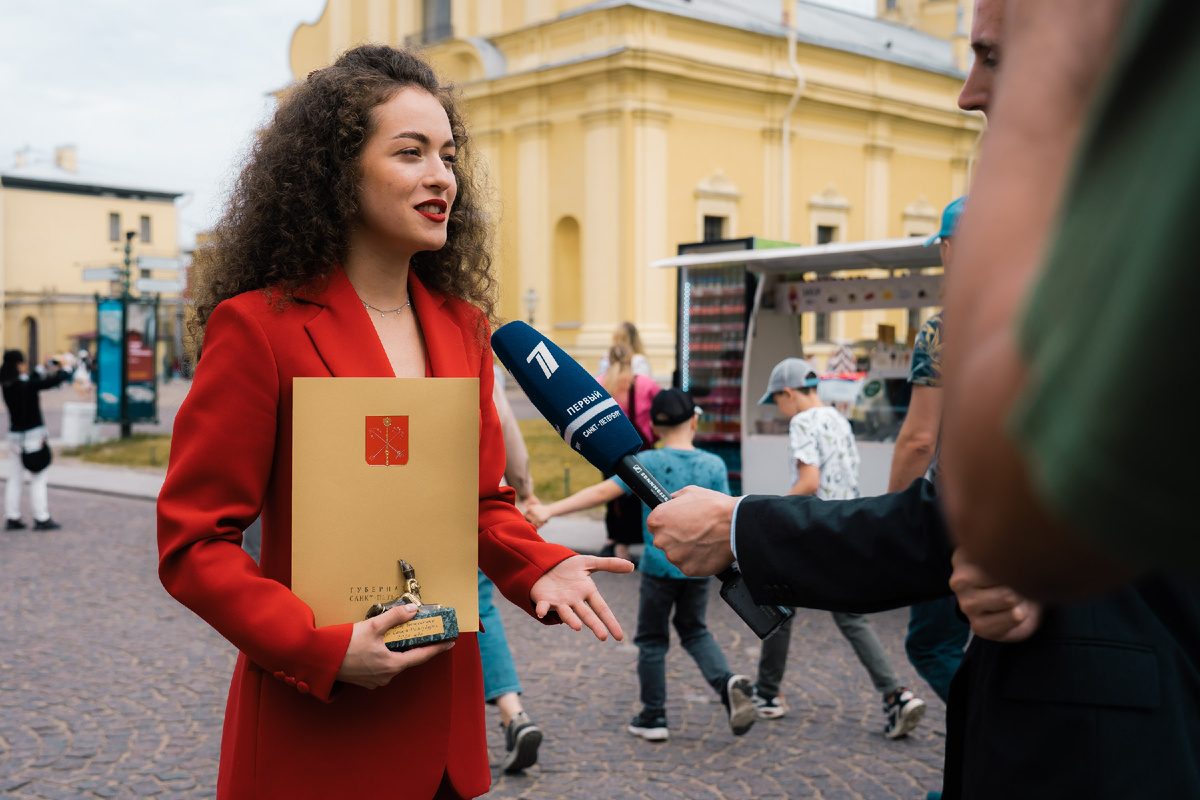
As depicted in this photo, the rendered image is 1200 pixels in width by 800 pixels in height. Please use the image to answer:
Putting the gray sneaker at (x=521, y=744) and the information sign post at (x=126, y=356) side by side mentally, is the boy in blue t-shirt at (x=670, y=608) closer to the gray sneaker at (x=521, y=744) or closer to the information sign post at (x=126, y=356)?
the gray sneaker at (x=521, y=744)

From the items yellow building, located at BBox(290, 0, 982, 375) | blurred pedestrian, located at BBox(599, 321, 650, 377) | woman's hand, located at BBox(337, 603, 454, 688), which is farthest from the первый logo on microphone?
yellow building, located at BBox(290, 0, 982, 375)

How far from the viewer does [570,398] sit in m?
1.96

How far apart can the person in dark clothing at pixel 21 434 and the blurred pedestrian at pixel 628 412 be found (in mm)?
6329

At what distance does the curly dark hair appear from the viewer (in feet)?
6.77

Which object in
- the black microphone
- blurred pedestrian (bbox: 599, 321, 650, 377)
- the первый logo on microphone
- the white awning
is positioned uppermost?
the white awning

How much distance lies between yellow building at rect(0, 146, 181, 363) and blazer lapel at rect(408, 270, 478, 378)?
6495cm

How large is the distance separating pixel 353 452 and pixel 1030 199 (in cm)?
143

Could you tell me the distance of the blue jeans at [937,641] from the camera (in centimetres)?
433

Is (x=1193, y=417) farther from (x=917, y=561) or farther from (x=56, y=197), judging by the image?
(x=56, y=197)

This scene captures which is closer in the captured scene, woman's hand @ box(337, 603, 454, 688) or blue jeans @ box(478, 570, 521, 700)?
woman's hand @ box(337, 603, 454, 688)

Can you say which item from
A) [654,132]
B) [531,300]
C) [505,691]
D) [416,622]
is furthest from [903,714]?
[531,300]

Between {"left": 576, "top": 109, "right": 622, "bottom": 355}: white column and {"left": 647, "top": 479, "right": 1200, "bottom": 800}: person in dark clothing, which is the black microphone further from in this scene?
{"left": 576, "top": 109, "right": 622, "bottom": 355}: white column

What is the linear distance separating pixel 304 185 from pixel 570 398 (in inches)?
27.4

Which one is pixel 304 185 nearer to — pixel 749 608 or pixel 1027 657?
pixel 749 608
